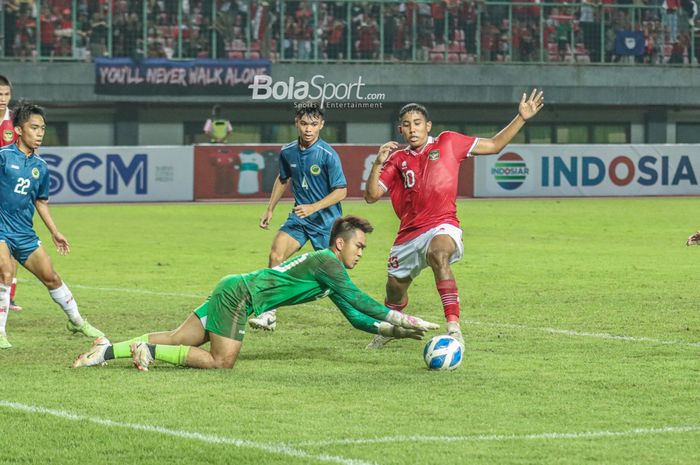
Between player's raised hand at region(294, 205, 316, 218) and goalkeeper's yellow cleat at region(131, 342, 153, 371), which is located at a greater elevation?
player's raised hand at region(294, 205, 316, 218)

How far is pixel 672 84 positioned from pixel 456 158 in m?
37.9

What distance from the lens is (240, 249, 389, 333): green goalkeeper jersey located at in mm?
9586

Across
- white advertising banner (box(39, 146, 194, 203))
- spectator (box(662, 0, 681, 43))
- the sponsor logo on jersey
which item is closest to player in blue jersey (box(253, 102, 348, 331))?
white advertising banner (box(39, 146, 194, 203))

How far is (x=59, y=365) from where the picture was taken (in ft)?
32.8

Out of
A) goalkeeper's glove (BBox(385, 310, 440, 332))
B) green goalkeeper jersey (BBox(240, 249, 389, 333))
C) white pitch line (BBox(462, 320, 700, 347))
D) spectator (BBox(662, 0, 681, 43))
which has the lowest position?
white pitch line (BBox(462, 320, 700, 347))

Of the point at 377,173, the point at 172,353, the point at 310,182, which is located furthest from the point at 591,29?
the point at 172,353

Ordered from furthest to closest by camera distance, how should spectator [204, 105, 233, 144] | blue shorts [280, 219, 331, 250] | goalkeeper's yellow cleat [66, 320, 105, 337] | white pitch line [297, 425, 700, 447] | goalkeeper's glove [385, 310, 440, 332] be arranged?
spectator [204, 105, 233, 144], blue shorts [280, 219, 331, 250], goalkeeper's yellow cleat [66, 320, 105, 337], goalkeeper's glove [385, 310, 440, 332], white pitch line [297, 425, 700, 447]

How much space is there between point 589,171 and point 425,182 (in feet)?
92.9

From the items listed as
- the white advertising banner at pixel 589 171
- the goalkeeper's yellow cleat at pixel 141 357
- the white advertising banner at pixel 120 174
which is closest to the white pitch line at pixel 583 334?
the goalkeeper's yellow cleat at pixel 141 357

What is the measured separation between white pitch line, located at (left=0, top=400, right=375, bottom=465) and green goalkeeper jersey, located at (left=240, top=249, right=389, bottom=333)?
80.5 inches

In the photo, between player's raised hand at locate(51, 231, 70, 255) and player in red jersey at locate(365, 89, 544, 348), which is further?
player's raised hand at locate(51, 231, 70, 255)

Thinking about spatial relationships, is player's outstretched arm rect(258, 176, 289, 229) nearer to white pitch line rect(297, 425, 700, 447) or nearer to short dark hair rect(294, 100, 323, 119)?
short dark hair rect(294, 100, 323, 119)

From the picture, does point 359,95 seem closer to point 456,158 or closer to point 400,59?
point 400,59

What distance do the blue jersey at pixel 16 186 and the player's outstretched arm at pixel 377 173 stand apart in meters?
2.78
